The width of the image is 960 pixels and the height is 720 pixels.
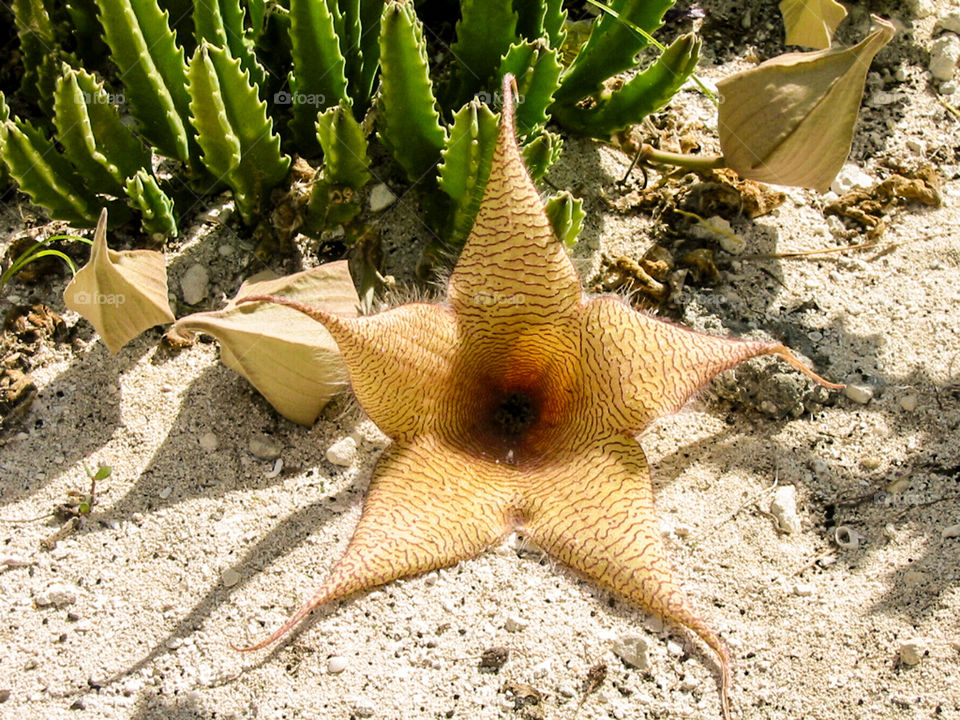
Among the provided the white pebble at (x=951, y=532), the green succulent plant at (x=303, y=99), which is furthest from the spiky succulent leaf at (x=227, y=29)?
the white pebble at (x=951, y=532)

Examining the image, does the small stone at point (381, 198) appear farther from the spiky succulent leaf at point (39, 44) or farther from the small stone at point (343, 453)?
the spiky succulent leaf at point (39, 44)

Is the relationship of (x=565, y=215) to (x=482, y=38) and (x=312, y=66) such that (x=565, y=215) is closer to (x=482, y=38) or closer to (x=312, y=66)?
(x=482, y=38)

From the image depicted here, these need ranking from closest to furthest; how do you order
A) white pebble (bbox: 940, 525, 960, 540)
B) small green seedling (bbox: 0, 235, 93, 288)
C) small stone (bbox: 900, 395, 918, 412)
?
white pebble (bbox: 940, 525, 960, 540) → small stone (bbox: 900, 395, 918, 412) → small green seedling (bbox: 0, 235, 93, 288)

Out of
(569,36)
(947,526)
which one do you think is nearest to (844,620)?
(947,526)

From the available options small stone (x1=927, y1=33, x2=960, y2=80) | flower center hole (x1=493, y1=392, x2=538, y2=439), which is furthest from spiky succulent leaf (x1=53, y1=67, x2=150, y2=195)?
small stone (x1=927, y1=33, x2=960, y2=80)

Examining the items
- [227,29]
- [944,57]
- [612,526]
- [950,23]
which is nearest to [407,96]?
[227,29]

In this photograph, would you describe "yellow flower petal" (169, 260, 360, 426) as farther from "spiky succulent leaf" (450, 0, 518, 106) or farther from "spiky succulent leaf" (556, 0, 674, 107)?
"spiky succulent leaf" (556, 0, 674, 107)
